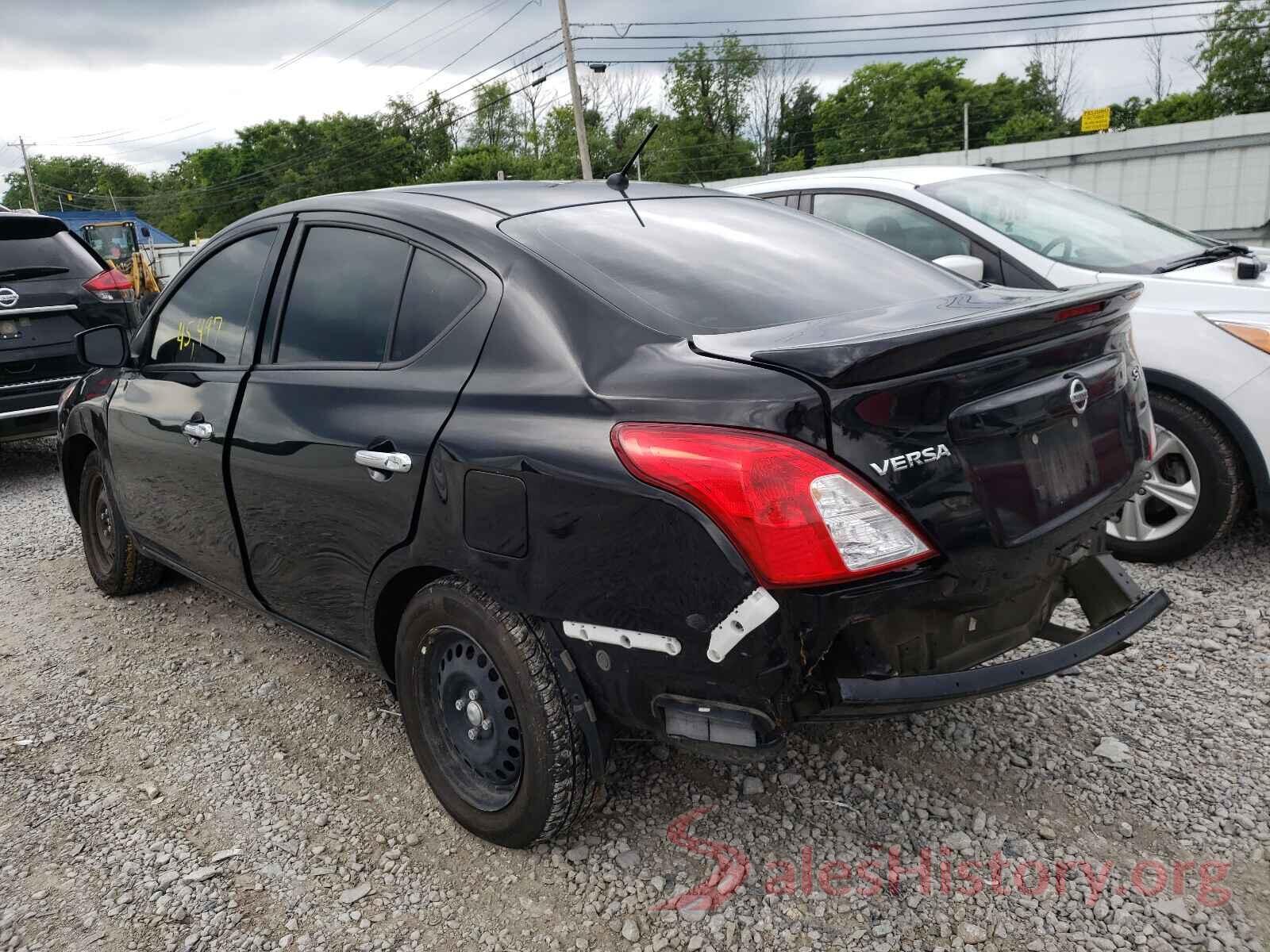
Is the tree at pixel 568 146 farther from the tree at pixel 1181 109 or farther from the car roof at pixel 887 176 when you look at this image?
the car roof at pixel 887 176

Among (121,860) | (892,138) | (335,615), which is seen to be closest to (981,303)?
(335,615)

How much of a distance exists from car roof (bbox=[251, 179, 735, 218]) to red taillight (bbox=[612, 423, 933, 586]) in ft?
3.67

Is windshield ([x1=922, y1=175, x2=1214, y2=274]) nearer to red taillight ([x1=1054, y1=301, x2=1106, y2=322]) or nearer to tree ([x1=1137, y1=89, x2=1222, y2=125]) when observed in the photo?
red taillight ([x1=1054, y1=301, x2=1106, y2=322])

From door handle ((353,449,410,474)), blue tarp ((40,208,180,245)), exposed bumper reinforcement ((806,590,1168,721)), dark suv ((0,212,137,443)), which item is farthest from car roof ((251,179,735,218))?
blue tarp ((40,208,180,245))

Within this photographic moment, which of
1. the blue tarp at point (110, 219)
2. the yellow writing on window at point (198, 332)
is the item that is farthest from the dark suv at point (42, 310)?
the blue tarp at point (110, 219)

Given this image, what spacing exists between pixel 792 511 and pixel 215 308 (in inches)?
96.8

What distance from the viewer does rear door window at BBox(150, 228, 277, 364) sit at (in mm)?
3197

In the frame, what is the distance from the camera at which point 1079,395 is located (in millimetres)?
2227

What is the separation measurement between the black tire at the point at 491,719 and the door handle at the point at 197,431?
113cm

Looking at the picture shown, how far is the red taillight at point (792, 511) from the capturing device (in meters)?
1.84

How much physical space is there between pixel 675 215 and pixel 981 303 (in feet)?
3.12

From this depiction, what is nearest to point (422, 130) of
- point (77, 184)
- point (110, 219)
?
point (110, 219)

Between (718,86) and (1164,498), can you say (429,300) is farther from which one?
(718,86)

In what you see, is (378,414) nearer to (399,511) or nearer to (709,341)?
(399,511)
